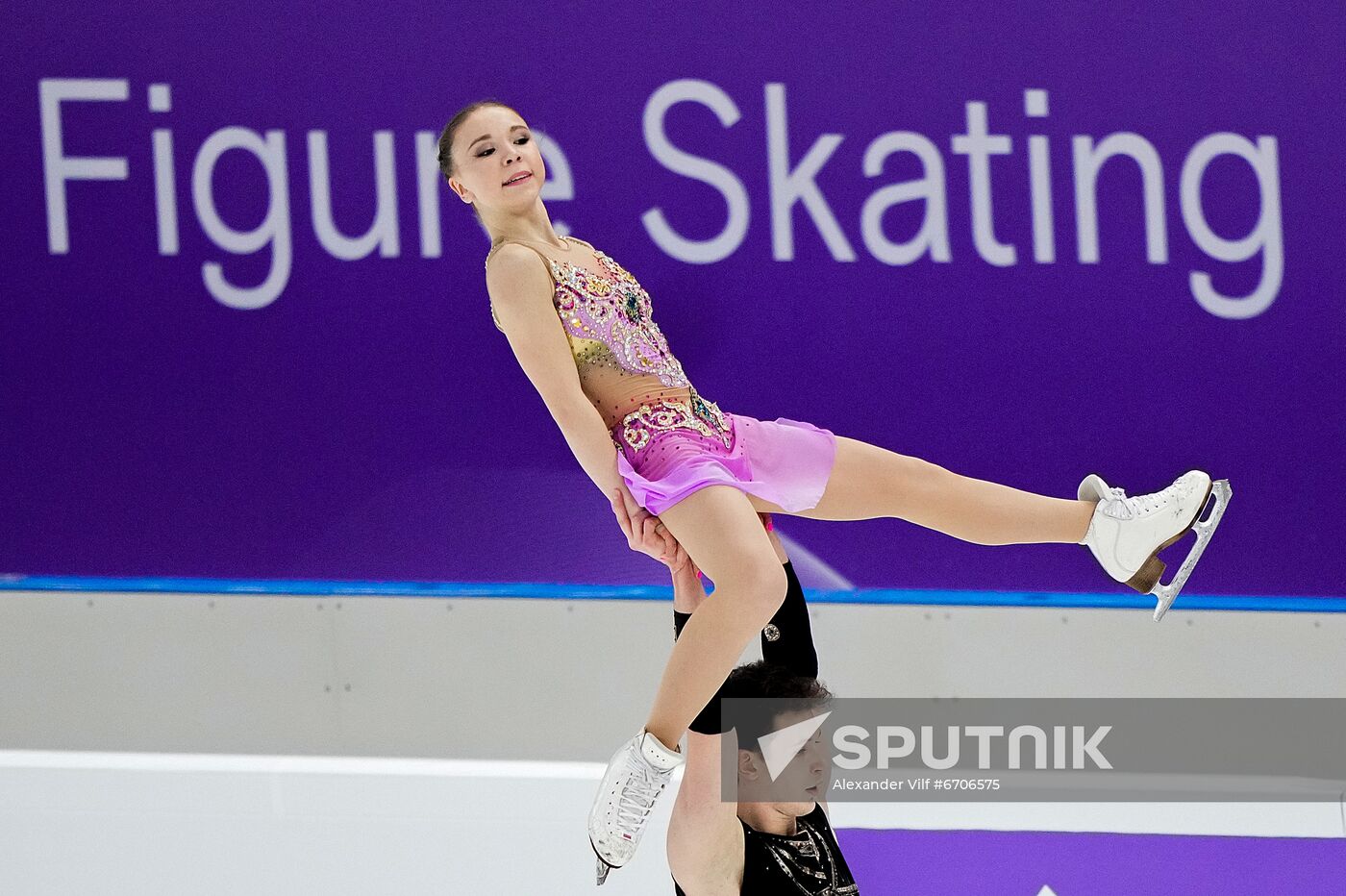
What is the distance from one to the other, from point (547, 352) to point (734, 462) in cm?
36

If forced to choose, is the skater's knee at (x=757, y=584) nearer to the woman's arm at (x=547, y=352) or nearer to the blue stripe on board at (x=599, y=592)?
the woman's arm at (x=547, y=352)

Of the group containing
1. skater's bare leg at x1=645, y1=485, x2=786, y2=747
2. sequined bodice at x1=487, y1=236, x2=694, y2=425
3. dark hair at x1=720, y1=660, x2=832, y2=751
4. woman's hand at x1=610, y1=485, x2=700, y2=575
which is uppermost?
sequined bodice at x1=487, y1=236, x2=694, y2=425

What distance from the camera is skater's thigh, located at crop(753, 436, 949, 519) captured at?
8.80 feet

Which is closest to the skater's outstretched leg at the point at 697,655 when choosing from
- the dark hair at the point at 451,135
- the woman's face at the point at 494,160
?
the woman's face at the point at 494,160

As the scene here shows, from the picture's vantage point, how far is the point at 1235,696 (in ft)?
14.3

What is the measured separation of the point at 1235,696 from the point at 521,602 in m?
1.98

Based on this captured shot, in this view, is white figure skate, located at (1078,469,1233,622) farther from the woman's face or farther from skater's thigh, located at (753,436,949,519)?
the woman's face

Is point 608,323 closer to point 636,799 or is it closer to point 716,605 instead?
point 716,605

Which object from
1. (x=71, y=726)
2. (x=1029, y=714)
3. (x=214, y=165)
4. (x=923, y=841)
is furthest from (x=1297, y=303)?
(x=71, y=726)

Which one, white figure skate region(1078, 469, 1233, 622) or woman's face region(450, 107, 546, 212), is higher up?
woman's face region(450, 107, 546, 212)

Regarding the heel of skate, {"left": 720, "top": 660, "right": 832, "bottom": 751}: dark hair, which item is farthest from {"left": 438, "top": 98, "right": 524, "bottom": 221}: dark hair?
the heel of skate

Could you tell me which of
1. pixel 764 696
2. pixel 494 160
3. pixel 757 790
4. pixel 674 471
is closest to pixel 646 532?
pixel 674 471

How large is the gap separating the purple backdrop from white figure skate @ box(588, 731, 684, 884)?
2.07 metres

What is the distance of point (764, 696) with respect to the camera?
2533 mm
